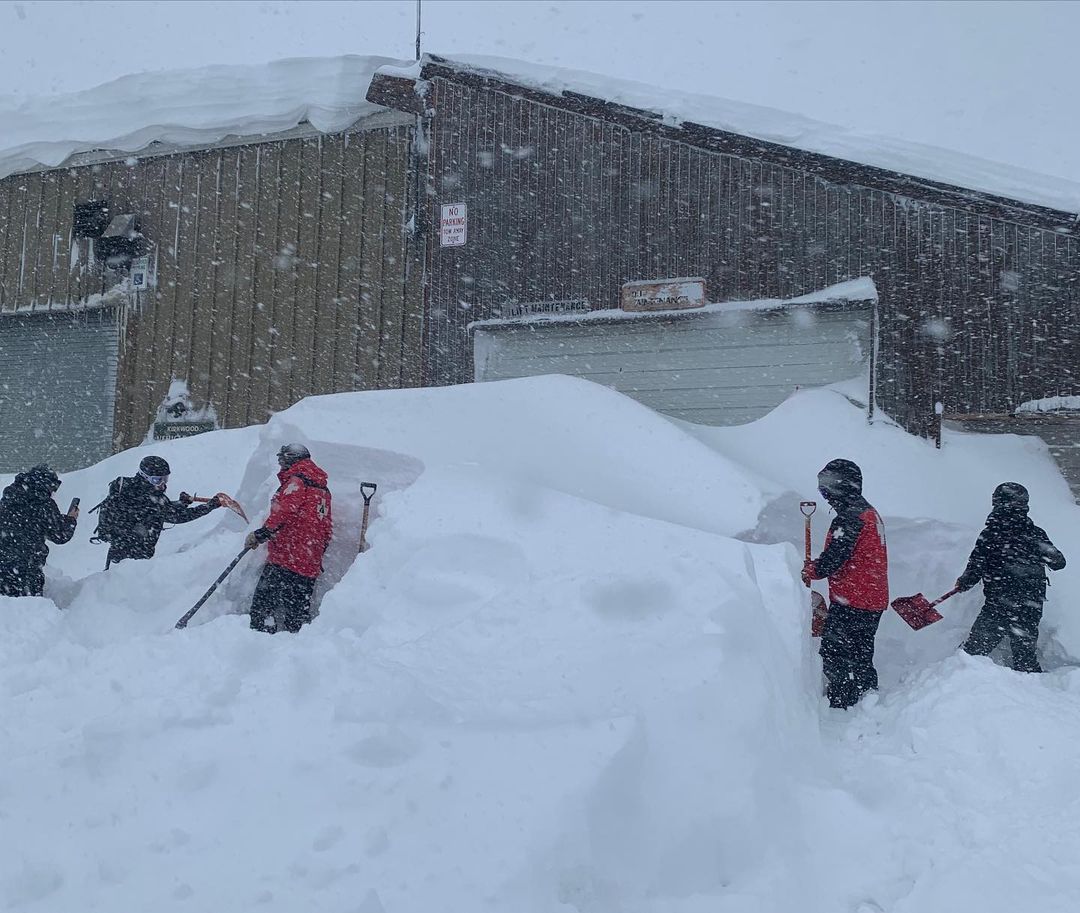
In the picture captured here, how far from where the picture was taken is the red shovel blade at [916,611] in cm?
573

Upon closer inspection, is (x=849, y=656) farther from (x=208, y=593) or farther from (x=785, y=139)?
(x=785, y=139)

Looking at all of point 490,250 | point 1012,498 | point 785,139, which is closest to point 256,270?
point 490,250

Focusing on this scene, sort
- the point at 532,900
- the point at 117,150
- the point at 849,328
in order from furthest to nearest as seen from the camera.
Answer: the point at 117,150 < the point at 849,328 < the point at 532,900

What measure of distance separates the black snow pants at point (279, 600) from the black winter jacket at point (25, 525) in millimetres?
Result: 1727

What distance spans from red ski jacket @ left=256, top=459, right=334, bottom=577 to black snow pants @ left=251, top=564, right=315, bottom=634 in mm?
57

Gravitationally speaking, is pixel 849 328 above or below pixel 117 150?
below

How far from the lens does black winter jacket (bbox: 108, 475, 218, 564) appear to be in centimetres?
646

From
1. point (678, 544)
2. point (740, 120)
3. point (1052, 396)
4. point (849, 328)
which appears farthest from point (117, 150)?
point (1052, 396)

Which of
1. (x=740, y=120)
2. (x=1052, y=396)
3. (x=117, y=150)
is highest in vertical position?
(x=740, y=120)

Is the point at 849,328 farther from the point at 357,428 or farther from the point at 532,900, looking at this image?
the point at 532,900

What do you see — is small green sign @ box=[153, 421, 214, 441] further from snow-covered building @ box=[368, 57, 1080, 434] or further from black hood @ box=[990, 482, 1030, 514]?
black hood @ box=[990, 482, 1030, 514]

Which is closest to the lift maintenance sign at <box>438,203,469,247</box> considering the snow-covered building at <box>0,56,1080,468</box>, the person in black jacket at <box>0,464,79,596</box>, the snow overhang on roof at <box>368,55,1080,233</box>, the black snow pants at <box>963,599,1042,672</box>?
the snow-covered building at <box>0,56,1080,468</box>

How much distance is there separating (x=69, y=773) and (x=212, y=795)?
0.57 meters

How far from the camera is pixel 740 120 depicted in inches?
362
